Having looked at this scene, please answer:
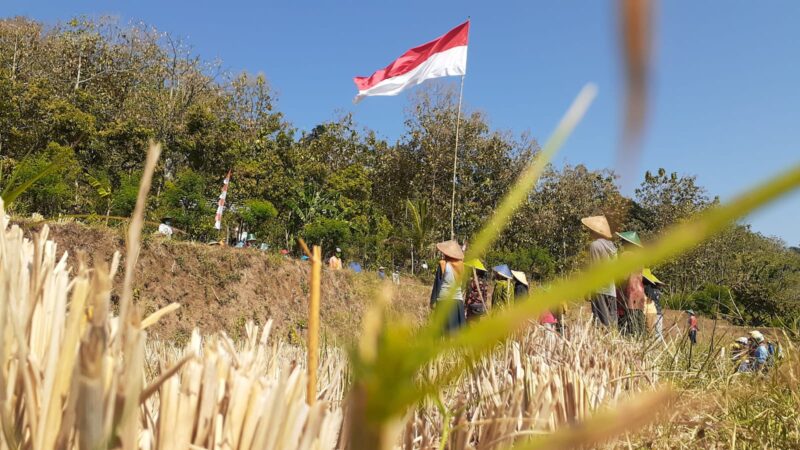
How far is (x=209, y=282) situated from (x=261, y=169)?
33.1 ft

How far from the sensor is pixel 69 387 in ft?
1.40

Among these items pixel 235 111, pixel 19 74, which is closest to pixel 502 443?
pixel 19 74

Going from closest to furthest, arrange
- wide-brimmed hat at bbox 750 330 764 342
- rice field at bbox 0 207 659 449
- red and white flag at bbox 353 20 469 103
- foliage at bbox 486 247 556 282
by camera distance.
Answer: rice field at bbox 0 207 659 449, wide-brimmed hat at bbox 750 330 764 342, red and white flag at bbox 353 20 469 103, foliage at bbox 486 247 556 282

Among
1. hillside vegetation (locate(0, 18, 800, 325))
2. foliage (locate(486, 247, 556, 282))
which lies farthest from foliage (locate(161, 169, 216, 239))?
foliage (locate(486, 247, 556, 282))

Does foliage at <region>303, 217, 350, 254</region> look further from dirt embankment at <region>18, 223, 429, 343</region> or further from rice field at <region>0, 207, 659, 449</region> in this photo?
rice field at <region>0, 207, 659, 449</region>

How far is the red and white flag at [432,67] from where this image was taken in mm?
8008

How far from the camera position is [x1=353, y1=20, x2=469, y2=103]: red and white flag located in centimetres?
801

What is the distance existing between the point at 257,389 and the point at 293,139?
22785 mm

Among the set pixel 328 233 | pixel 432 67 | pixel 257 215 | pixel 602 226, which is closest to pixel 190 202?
pixel 257 215

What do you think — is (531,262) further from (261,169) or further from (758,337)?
(758,337)

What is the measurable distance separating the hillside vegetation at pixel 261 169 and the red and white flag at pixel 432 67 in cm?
392

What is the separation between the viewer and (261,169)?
1881cm

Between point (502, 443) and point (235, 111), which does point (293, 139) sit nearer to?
point (235, 111)

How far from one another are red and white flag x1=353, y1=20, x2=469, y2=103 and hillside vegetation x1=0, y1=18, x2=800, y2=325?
392 centimetres
